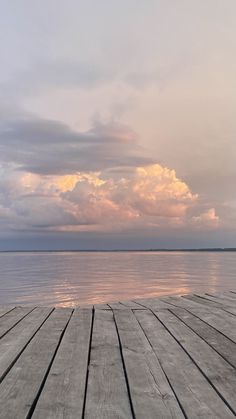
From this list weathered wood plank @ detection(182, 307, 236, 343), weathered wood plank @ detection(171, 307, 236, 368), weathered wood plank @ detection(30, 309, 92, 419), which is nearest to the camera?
weathered wood plank @ detection(30, 309, 92, 419)

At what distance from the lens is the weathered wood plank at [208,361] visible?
120 inches

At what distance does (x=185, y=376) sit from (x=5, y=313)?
3.51m

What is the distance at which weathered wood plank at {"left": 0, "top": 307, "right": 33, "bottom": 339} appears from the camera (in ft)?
16.6

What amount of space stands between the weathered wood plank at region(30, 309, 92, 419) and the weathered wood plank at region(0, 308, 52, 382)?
1.19 ft

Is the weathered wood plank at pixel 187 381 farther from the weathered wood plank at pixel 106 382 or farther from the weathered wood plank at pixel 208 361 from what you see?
the weathered wood plank at pixel 106 382

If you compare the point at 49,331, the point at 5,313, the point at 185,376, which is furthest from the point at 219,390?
the point at 5,313

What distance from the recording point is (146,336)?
4.62 meters

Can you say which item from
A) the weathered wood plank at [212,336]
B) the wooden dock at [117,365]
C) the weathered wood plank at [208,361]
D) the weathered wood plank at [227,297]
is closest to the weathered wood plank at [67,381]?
the wooden dock at [117,365]

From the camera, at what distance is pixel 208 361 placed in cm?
375

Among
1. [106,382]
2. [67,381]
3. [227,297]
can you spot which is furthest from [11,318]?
[227,297]

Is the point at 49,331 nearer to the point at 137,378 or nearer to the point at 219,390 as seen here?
the point at 137,378

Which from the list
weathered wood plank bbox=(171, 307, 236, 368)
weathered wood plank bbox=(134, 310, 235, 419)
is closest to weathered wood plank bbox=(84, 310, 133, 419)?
weathered wood plank bbox=(134, 310, 235, 419)

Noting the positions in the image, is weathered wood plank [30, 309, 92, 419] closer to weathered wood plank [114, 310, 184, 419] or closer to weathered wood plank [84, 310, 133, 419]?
weathered wood plank [84, 310, 133, 419]

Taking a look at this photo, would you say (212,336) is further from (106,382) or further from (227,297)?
(227,297)
